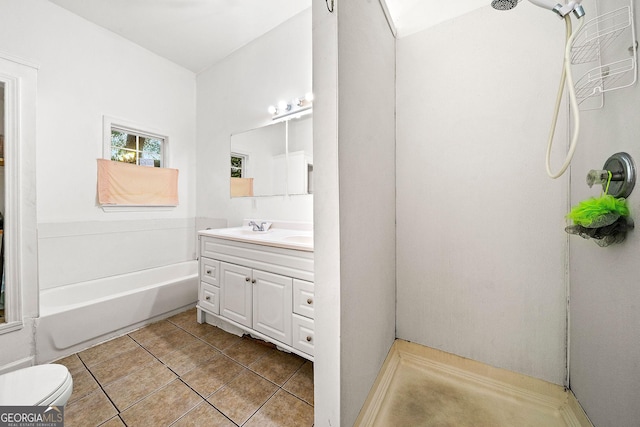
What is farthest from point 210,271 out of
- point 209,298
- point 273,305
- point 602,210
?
point 602,210

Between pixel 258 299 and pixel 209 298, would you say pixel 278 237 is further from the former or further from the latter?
pixel 209 298

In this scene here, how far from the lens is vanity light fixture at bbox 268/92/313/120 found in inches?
81.8

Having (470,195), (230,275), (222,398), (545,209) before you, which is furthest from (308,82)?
(222,398)

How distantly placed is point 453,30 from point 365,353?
5.98 ft

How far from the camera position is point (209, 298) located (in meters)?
2.00

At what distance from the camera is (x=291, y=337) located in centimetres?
147

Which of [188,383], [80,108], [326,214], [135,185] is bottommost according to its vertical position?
[188,383]

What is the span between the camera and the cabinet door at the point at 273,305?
1.48 meters

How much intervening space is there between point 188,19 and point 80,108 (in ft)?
4.26

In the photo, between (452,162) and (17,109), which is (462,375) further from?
(17,109)

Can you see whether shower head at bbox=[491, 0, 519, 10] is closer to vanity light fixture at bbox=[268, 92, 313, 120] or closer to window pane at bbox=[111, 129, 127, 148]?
vanity light fixture at bbox=[268, 92, 313, 120]

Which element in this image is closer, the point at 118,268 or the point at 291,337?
the point at 291,337

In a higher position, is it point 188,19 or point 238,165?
point 188,19

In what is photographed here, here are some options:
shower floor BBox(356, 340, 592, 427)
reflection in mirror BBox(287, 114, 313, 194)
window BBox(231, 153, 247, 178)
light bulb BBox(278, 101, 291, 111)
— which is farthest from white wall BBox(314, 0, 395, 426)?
window BBox(231, 153, 247, 178)
